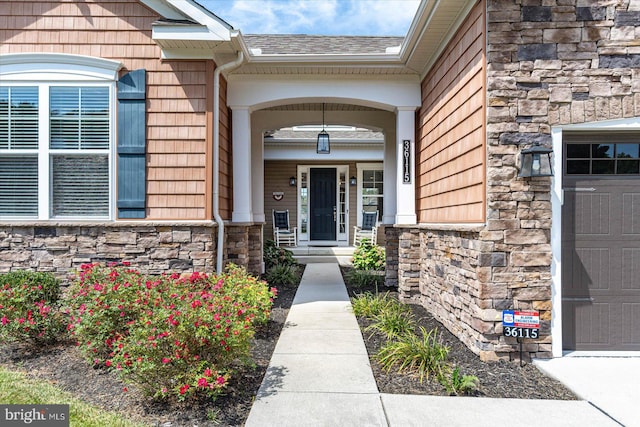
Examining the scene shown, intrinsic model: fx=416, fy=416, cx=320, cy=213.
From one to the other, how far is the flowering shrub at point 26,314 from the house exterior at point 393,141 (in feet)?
2.75

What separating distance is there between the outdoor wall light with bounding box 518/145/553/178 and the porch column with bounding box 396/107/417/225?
244 centimetres

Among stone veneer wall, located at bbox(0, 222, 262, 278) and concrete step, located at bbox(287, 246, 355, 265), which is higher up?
stone veneer wall, located at bbox(0, 222, 262, 278)

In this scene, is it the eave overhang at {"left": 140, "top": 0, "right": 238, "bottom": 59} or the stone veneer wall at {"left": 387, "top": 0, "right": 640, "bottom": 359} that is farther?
the eave overhang at {"left": 140, "top": 0, "right": 238, "bottom": 59}

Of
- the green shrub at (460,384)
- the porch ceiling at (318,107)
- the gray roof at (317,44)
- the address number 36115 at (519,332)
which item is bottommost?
the green shrub at (460,384)

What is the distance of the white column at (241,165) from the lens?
5.86 meters

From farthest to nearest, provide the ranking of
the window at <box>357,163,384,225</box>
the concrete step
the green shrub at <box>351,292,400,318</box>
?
the window at <box>357,163,384,225</box> < the concrete step < the green shrub at <box>351,292,400,318</box>

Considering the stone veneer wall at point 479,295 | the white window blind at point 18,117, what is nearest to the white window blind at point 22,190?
the white window blind at point 18,117

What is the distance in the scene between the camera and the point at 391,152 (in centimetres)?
735

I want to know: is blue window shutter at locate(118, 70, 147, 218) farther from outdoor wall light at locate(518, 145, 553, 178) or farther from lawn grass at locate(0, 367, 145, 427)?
outdoor wall light at locate(518, 145, 553, 178)

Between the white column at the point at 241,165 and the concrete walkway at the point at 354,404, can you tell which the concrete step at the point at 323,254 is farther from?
the concrete walkway at the point at 354,404

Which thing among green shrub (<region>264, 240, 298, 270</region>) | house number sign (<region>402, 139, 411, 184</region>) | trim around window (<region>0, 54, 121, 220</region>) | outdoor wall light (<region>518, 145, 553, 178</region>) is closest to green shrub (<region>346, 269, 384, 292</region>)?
green shrub (<region>264, 240, 298, 270</region>)

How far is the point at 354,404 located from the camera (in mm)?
2801

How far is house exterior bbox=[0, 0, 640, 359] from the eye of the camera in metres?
3.56

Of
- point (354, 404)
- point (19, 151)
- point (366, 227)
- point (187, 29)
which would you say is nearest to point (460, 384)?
point (354, 404)
